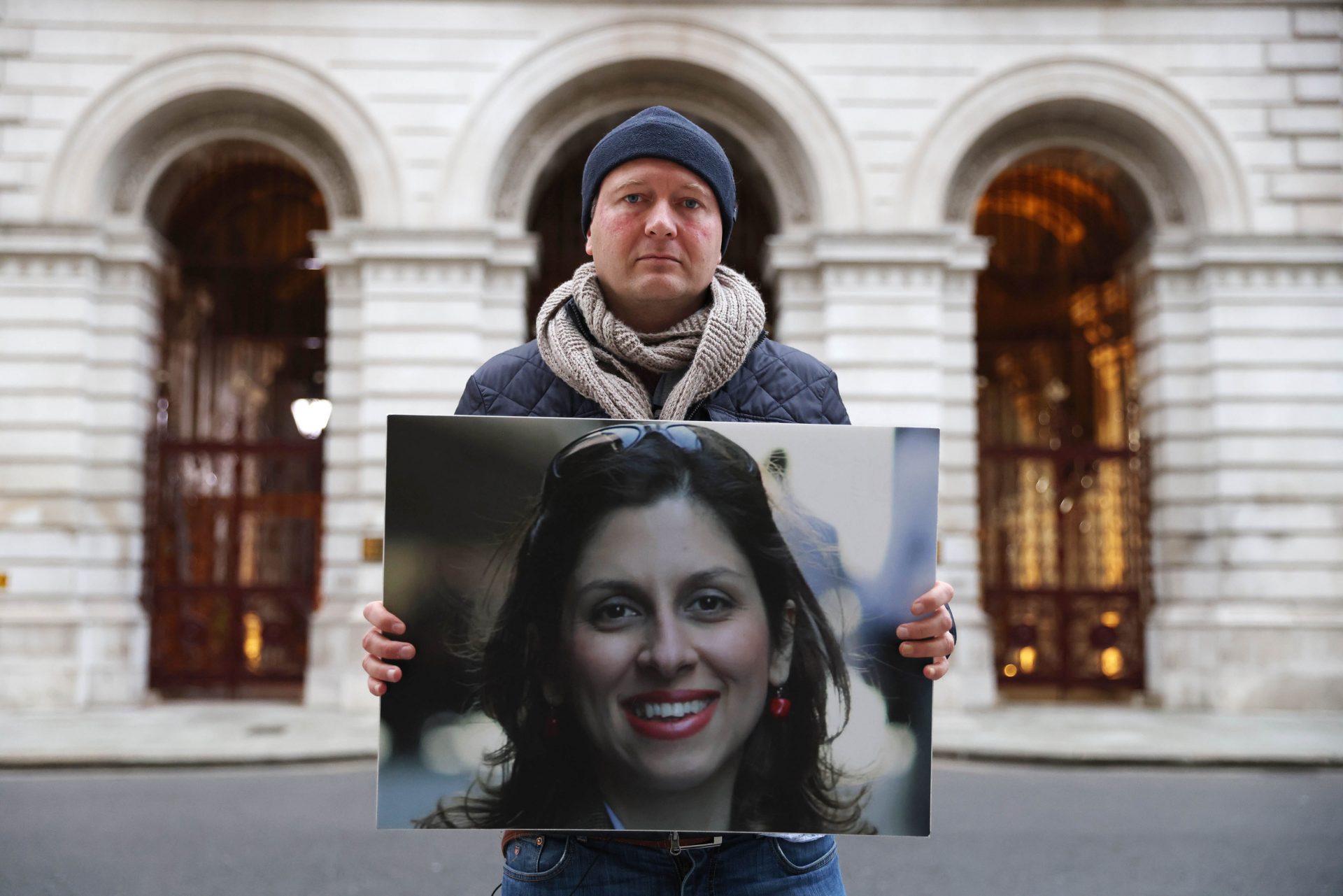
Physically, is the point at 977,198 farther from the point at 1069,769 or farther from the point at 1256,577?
the point at 1069,769

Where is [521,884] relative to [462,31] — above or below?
below

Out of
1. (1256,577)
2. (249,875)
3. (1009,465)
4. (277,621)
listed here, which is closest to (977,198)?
(1009,465)

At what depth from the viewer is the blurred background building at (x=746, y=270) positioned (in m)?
13.8

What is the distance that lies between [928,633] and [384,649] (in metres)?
0.88

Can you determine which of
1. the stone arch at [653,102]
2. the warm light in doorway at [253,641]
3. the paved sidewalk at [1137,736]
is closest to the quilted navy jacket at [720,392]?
the paved sidewalk at [1137,736]

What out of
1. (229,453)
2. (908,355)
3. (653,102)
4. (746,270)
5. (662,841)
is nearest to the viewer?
(662,841)

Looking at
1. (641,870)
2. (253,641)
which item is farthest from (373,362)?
(641,870)

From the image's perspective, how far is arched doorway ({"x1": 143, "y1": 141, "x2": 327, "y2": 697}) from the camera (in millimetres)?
14898

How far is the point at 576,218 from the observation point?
16188 mm

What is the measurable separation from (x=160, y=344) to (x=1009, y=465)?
11554mm

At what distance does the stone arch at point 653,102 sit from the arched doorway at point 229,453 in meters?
2.58

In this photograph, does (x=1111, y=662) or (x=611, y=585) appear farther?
(x=1111, y=662)

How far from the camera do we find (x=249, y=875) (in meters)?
6.17

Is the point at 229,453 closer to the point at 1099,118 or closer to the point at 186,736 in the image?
the point at 186,736
